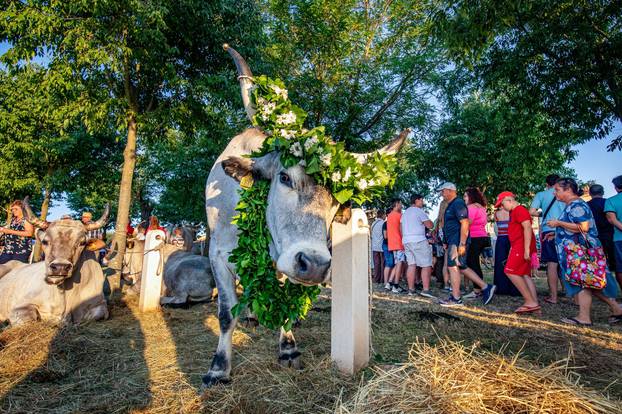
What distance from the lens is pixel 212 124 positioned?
10492mm

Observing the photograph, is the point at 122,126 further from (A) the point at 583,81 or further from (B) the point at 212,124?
(A) the point at 583,81

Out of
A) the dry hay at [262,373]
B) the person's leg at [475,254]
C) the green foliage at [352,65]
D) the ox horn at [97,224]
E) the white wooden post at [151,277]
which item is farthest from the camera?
the green foliage at [352,65]

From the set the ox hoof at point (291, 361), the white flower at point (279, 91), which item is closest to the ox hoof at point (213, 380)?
the ox hoof at point (291, 361)

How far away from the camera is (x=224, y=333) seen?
130 inches

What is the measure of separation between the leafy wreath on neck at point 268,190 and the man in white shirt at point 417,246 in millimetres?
5269

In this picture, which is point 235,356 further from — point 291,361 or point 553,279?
point 553,279

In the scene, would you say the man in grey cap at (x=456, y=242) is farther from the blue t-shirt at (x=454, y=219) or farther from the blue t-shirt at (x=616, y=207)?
the blue t-shirt at (x=616, y=207)

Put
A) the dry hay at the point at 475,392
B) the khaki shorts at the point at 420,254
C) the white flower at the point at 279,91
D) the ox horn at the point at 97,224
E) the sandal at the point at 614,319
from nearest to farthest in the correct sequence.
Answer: the dry hay at the point at 475,392
the white flower at the point at 279,91
the sandal at the point at 614,319
the ox horn at the point at 97,224
the khaki shorts at the point at 420,254

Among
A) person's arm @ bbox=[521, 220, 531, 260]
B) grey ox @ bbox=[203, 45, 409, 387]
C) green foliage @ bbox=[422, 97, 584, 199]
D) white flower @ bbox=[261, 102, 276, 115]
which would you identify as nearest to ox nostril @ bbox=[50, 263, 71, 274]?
grey ox @ bbox=[203, 45, 409, 387]

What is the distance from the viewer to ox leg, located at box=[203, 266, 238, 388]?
3082mm

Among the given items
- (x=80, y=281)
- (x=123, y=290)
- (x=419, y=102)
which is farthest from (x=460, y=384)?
(x=419, y=102)

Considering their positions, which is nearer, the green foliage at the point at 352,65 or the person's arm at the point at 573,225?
the person's arm at the point at 573,225

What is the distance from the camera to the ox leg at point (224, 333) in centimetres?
308

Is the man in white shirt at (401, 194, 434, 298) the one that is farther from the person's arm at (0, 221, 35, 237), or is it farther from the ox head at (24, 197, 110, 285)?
the person's arm at (0, 221, 35, 237)
